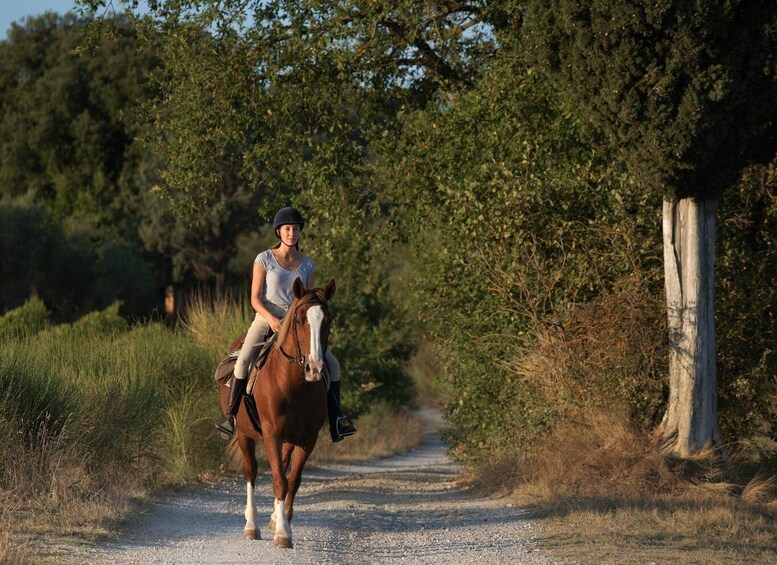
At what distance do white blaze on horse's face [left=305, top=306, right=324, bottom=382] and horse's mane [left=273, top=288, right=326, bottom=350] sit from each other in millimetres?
184

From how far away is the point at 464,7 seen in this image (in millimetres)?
17109

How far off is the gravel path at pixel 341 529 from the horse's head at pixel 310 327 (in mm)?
1630

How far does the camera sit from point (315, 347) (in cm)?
978

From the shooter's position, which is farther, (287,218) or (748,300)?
(748,300)

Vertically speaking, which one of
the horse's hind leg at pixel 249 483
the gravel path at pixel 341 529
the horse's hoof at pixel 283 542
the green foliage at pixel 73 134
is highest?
the green foliage at pixel 73 134

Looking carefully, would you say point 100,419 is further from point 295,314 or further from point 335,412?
point 295,314

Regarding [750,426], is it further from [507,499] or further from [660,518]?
[660,518]

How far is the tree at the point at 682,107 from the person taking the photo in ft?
42.3

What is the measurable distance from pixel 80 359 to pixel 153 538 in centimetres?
513

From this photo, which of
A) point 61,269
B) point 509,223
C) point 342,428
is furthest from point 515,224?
point 61,269

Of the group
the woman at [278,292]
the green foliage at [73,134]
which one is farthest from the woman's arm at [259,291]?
the green foliage at [73,134]

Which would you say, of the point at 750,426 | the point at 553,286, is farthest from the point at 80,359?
the point at 750,426

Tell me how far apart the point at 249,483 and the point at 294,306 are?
7.09 feet

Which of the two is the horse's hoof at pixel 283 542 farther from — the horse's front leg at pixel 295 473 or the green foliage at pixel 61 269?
the green foliage at pixel 61 269
